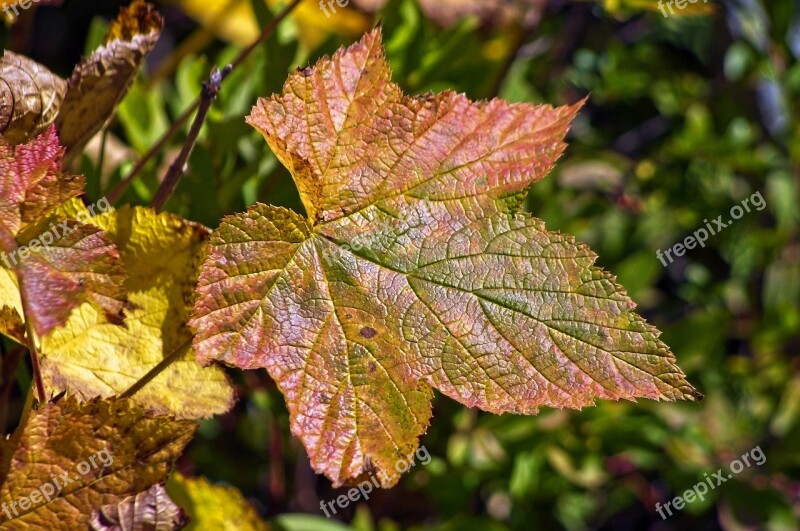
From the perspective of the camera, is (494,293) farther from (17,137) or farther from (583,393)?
(17,137)

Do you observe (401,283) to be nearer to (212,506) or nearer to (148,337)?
(148,337)

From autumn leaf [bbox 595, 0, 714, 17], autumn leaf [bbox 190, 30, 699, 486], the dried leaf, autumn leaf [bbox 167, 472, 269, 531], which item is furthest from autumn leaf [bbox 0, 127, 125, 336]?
the dried leaf

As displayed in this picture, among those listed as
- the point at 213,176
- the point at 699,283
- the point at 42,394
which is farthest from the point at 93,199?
the point at 699,283

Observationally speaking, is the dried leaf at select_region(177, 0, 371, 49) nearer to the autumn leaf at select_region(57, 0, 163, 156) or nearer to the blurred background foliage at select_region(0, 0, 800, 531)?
the blurred background foliage at select_region(0, 0, 800, 531)

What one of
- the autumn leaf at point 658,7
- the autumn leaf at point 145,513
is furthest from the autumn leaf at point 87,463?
the autumn leaf at point 658,7

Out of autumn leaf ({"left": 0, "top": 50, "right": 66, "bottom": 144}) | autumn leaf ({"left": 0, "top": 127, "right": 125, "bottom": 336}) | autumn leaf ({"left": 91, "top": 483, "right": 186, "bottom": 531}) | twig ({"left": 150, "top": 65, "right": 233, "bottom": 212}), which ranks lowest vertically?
autumn leaf ({"left": 91, "top": 483, "right": 186, "bottom": 531})

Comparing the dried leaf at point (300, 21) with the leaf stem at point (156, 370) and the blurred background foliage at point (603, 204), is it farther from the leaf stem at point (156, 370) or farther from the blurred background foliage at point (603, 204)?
the leaf stem at point (156, 370)

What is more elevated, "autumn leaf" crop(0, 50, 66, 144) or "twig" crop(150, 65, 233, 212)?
"autumn leaf" crop(0, 50, 66, 144)

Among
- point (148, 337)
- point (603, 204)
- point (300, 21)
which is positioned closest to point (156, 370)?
point (148, 337)
